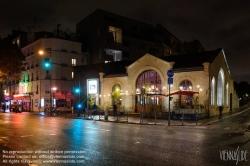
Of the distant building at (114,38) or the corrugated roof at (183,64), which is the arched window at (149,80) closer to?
the corrugated roof at (183,64)

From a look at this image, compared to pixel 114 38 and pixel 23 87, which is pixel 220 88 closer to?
pixel 114 38

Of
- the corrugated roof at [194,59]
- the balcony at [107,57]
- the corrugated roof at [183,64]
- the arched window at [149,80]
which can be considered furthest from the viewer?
the balcony at [107,57]

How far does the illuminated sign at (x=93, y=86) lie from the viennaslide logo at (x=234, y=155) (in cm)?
3267

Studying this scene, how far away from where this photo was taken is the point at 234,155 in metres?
9.16

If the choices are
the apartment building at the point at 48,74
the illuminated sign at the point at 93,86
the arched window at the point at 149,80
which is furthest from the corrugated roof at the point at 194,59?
the apartment building at the point at 48,74

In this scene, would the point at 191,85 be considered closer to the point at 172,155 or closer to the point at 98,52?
the point at 172,155

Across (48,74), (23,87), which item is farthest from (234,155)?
(23,87)

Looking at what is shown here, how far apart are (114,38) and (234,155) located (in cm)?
5298

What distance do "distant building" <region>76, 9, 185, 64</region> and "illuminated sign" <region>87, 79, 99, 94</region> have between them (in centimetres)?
1385

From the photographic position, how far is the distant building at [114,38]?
56844 mm

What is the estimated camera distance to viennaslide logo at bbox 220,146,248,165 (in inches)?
338

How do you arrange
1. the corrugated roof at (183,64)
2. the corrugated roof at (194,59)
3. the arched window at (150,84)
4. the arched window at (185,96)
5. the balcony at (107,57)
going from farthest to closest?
1. the balcony at (107,57)
2. the arched window at (150,84)
3. the corrugated roof at (194,59)
4. the corrugated roof at (183,64)
5. the arched window at (185,96)

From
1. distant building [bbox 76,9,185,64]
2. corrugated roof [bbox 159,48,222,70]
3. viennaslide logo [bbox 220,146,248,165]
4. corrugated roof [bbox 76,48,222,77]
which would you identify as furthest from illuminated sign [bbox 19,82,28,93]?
viennaslide logo [bbox 220,146,248,165]

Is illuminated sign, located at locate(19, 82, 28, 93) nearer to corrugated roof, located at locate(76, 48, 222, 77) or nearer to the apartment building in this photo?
the apartment building
